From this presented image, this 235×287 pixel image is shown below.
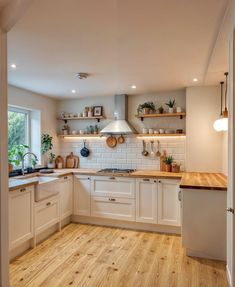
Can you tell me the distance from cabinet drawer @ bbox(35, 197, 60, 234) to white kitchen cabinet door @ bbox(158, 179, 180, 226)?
5.32 feet

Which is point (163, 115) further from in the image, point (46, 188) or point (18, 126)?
point (18, 126)

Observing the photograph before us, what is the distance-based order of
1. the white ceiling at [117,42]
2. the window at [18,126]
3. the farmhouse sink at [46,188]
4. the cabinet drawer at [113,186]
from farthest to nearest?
1. the window at [18,126]
2. the cabinet drawer at [113,186]
3. the farmhouse sink at [46,188]
4. the white ceiling at [117,42]

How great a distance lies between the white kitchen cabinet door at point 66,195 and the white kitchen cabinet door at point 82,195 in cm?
9

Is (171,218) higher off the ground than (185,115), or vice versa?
(185,115)

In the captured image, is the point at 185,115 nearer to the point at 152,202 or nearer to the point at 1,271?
the point at 152,202

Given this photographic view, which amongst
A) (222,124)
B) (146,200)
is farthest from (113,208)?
(222,124)

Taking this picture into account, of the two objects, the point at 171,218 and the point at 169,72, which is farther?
→ the point at 171,218

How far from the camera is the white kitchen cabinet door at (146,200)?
11.6 feet

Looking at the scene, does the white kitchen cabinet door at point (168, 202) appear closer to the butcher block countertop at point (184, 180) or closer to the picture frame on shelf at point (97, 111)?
the butcher block countertop at point (184, 180)

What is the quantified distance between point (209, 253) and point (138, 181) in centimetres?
140

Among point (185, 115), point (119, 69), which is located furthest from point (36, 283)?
point (185, 115)

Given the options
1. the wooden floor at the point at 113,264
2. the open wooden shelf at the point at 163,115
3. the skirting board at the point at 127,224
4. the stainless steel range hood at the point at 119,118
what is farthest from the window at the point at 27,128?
the open wooden shelf at the point at 163,115

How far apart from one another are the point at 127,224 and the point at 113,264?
1.19 m

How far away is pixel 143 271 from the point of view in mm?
2430
